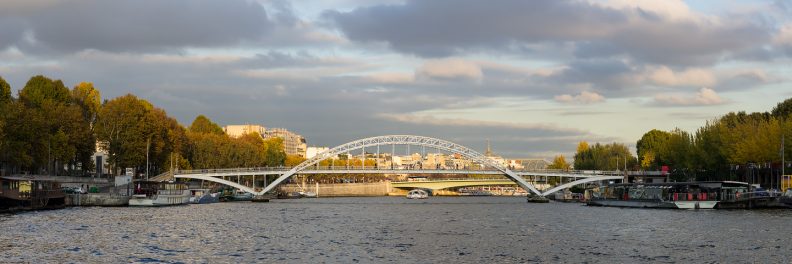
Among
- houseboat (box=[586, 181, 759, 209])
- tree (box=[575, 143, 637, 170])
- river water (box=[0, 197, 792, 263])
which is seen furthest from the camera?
tree (box=[575, 143, 637, 170])

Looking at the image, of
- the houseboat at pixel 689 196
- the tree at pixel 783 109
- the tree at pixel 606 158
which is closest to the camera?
the houseboat at pixel 689 196

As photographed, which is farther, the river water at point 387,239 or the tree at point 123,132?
the tree at point 123,132

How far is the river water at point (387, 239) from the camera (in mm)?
43688

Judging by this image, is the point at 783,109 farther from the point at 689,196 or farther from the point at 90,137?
the point at 90,137

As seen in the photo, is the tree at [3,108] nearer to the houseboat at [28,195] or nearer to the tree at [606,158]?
the houseboat at [28,195]

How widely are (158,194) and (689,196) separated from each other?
1963 inches

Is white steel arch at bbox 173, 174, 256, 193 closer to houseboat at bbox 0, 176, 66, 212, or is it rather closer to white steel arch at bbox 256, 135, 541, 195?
white steel arch at bbox 256, 135, 541, 195

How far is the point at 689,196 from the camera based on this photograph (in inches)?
3762

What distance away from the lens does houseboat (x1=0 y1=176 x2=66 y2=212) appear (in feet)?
249

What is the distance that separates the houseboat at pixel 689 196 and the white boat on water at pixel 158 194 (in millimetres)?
43959

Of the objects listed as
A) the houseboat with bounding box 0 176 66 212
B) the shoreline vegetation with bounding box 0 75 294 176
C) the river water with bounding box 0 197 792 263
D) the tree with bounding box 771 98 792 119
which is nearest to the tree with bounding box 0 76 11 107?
the shoreline vegetation with bounding box 0 75 294 176

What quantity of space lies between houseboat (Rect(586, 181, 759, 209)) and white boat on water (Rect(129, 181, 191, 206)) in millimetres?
43959

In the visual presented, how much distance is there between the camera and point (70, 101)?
108375 millimetres

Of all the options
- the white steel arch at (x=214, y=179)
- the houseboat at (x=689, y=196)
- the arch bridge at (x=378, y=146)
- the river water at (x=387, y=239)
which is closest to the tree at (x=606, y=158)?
the arch bridge at (x=378, y=146)
